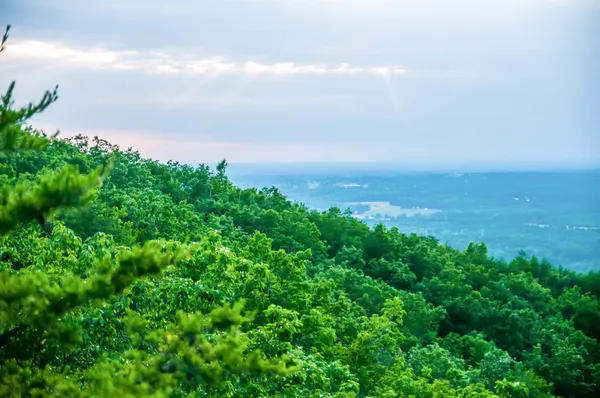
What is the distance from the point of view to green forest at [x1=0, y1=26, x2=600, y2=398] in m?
7.04

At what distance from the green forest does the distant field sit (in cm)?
7049

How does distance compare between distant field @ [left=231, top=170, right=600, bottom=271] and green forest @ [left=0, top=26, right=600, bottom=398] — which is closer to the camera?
green forest @ [left=0, top=26, right=600, bottom=398]

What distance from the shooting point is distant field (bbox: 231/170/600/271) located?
121688 mm

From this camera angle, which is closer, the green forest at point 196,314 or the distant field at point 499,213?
the green forest at point 196,314

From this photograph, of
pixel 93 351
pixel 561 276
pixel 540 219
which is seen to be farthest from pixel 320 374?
pixel 540 219

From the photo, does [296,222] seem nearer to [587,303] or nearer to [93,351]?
[587,303]

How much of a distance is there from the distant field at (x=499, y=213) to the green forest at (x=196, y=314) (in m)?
70.5

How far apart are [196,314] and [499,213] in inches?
6654

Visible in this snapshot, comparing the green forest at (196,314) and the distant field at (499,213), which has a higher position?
the distant field at (499,213)

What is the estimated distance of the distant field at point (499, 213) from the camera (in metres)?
122

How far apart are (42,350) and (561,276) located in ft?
150

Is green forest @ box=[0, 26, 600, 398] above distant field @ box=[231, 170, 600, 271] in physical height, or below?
below

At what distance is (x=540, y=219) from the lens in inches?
6004

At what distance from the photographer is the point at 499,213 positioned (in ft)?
549
